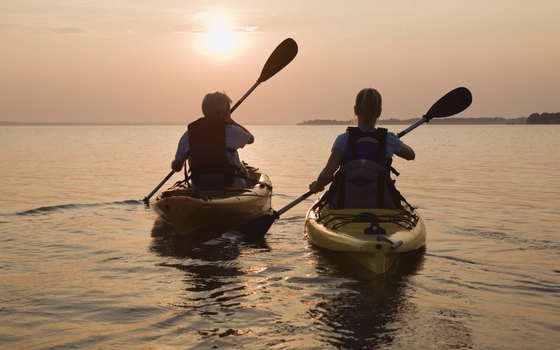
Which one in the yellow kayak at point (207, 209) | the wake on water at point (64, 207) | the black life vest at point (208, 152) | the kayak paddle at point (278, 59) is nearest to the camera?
the yellow kayak at point (207, 209)

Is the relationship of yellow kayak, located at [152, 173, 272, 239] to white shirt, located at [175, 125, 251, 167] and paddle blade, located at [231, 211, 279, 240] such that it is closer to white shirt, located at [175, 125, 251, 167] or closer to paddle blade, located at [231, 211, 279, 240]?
paddle blade, located at [231, 211, 279, 240]

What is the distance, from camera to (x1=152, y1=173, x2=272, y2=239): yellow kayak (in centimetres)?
893

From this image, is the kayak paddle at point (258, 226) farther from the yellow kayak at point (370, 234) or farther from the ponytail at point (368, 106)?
the ponytail at point (368, 106)

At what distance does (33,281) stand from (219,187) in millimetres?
3316

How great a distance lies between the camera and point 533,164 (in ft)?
92.2

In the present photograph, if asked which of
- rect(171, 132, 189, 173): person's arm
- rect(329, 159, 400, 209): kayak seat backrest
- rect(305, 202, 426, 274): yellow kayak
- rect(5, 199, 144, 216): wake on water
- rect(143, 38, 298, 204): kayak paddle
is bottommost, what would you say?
rect(5, 199, 144, 216): wake on water

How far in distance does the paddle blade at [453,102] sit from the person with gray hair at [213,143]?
305 cm

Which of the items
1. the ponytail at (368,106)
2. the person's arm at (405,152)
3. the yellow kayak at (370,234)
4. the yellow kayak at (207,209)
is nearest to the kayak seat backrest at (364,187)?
the yellow kayak at (370,234)

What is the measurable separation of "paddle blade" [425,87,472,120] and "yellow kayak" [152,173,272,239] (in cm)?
315

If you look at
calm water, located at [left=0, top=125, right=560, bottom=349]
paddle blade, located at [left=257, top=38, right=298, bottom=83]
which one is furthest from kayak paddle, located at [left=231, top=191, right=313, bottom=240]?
paddle blade, located at [left=257, top=38, right=298, bottom=83]

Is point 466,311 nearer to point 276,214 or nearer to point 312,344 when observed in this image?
point 312,344

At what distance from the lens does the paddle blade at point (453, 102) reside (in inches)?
400

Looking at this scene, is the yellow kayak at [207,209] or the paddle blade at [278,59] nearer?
the yellow kayak at [207,209]

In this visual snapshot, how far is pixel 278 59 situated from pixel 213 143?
480 centimetres
